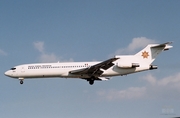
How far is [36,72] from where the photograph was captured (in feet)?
134

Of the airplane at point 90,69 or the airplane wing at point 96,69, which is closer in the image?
the airplane wing at point 96,69

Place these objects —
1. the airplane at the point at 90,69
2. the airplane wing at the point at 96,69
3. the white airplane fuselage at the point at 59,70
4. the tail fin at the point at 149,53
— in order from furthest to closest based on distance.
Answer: the tail fin at the point at 149,53 < the white airplane fuselage at the point at 59,70 < the airplane at the point at 90,69 < the airplane wing at the point at 96,69

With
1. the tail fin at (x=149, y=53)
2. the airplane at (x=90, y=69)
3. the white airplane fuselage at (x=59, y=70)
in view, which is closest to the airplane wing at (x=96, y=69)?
the airplane at (x=90, y=69)

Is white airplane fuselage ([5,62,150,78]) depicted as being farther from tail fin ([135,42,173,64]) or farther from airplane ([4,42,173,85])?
tail fin ([135,42,173,64])

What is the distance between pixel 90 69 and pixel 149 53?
8.96 m

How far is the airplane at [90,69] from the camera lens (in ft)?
132

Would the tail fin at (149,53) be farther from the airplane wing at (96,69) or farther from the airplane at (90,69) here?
the airplane wing at (96,69)

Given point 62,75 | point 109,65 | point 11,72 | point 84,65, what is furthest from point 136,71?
point 11,72

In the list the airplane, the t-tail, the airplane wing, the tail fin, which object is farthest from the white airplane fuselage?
the tail fin

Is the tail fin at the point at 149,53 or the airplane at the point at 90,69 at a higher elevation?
the tail fin at the point at 149,53

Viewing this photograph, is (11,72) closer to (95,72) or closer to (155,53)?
(95,72)

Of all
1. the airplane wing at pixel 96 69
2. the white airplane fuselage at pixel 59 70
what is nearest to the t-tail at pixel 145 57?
the white airplane fuselage at pixel 59 70

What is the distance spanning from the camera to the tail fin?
41656 millimetres

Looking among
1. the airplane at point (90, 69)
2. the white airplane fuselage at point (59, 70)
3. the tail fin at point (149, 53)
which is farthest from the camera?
the tail fin at point (149, 53)
